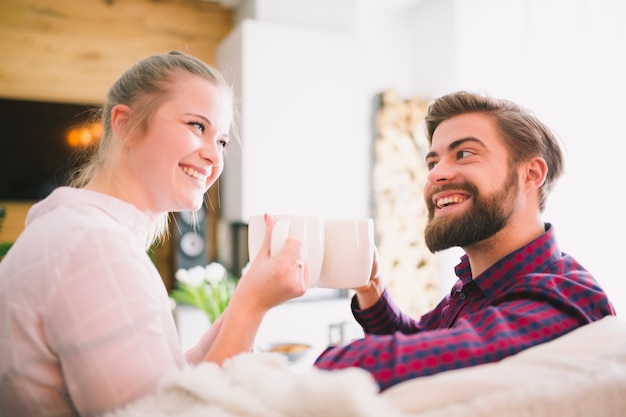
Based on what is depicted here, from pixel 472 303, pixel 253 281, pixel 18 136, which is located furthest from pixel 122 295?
pixel 18 136

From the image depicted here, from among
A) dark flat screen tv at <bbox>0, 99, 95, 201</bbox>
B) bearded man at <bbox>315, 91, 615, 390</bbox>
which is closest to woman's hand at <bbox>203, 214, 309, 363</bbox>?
bearded man at <bbox>315, 91, 615, 390</bbox>

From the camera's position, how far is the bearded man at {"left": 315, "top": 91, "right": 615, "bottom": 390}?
2.52 feet

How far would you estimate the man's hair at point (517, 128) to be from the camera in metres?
1.11

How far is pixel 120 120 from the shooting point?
966mm

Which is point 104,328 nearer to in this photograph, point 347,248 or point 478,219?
point 347,248

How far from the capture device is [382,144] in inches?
139

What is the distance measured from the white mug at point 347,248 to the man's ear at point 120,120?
0.43 meters

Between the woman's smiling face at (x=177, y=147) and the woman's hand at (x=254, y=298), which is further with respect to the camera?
the woman's smiling face at (x=177, y=147)

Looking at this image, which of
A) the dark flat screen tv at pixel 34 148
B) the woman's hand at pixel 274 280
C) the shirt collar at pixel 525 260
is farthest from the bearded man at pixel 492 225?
the dark flat screen tv at pixel 34 148

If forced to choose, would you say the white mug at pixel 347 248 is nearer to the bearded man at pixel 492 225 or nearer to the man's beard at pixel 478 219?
the bearded man at pixel 492 225

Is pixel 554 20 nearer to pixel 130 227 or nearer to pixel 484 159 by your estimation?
pixel 484 159

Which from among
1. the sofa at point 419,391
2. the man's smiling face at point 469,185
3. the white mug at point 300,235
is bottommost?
the sofa at point 419,391

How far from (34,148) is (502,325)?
3.19 metres

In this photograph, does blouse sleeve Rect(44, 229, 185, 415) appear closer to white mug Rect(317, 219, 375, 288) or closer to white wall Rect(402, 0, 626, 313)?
white mug Rect(317, 219, 375, 288)
